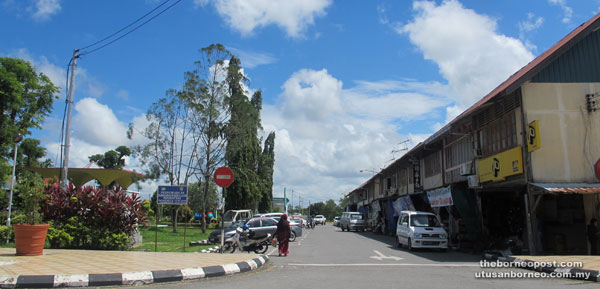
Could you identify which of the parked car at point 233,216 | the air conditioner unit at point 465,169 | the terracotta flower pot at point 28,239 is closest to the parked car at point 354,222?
the parked car at point 233,216

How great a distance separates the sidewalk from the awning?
376 inches

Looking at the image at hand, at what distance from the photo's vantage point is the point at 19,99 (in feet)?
96.0

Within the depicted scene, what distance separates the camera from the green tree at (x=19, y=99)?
2880 centimetres

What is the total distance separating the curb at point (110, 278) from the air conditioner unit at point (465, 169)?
44.7 ft

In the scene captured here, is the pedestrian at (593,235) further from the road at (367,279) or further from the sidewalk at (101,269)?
the sidewalk at (101,269)

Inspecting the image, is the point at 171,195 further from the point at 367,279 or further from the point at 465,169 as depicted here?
the point at 465,169

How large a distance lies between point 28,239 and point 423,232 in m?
14.1

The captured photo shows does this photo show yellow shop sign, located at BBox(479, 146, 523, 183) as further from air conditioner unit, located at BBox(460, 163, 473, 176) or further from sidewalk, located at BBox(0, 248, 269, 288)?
sidewalk, located at BBox(0, 248, 269, 288)

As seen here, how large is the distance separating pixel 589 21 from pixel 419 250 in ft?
38.4

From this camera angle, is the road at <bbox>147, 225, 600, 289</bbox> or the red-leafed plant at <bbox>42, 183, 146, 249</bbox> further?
the red-leafed plant at <bbox>42, 183, 146, 249</bbox>

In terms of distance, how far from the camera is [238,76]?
110 feet

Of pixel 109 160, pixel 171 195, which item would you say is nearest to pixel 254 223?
pixel 171 195

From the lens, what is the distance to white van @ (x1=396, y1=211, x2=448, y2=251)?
1814 centimetres

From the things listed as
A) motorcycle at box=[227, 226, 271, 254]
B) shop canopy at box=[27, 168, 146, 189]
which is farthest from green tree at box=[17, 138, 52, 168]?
motorcycle at box=[227, 226, 271, 254]
